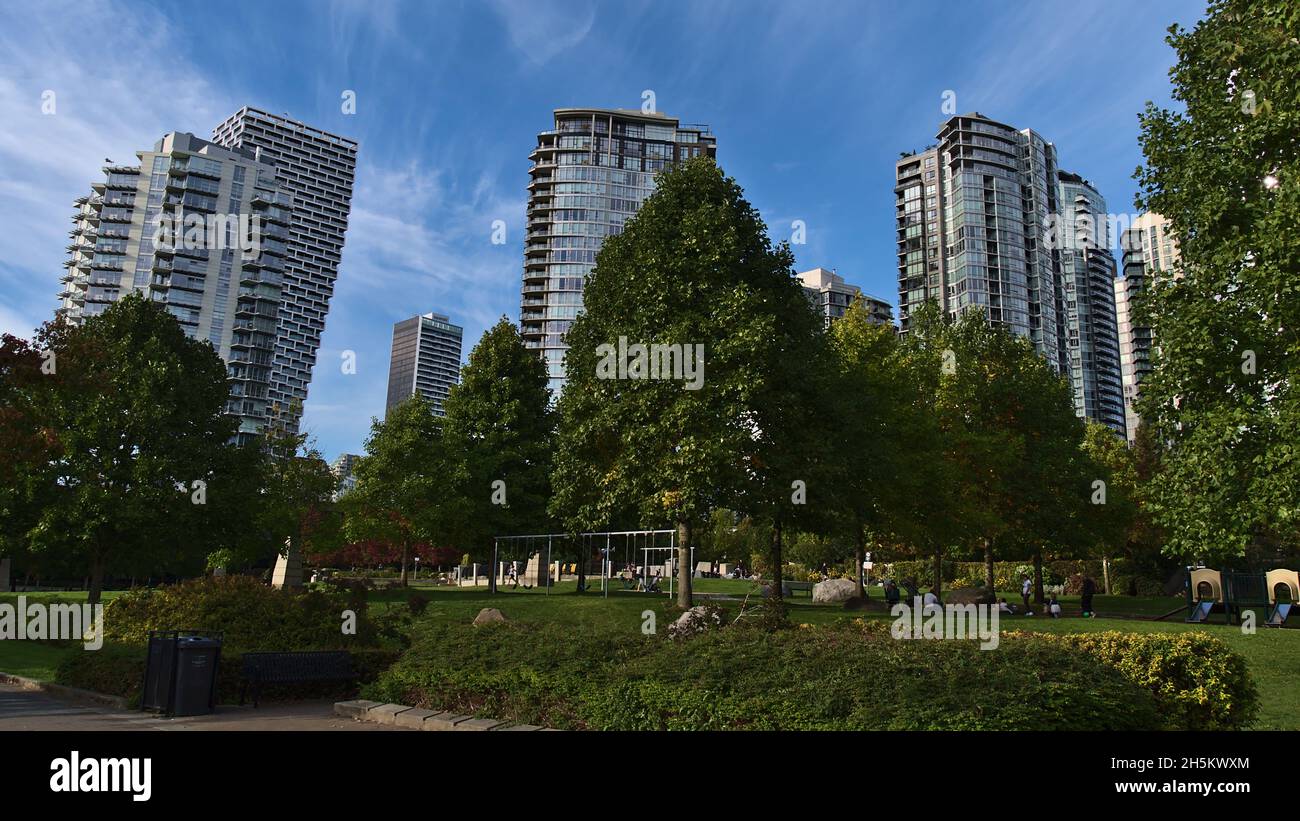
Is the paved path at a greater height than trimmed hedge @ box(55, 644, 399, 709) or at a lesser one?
lesser

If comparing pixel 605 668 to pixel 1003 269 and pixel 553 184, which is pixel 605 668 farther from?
pixel 1003 269

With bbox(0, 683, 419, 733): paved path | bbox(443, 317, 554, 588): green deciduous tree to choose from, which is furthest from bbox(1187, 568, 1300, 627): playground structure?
bbox(0, 683, 419, 733): paved path

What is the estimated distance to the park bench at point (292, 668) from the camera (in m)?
13.0

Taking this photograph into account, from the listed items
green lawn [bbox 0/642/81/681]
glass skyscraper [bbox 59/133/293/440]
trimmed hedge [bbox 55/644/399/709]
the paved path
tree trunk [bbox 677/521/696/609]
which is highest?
glass skyscraper [bbox 59/133/293/440]

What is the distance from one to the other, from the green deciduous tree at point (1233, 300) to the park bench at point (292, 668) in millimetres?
16249

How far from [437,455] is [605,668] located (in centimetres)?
3227

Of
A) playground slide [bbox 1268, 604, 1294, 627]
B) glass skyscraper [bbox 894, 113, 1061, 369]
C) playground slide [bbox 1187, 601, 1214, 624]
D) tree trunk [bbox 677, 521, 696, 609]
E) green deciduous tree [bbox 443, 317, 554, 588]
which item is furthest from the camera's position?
glass skyscraper [bbox 894, 113, 1061, 369]

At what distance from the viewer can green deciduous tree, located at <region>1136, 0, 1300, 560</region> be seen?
15531 mm

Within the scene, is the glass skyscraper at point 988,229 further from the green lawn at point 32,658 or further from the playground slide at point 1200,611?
the green lawn at point 32,658

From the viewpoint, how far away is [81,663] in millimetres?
14125

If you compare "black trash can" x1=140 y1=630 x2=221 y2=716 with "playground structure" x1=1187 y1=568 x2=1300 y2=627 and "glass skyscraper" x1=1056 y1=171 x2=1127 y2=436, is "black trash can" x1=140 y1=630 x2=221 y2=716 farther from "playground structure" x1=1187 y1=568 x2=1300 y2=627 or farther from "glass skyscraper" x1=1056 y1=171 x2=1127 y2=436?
"glass skyscraper" x1=1056 y1=171 x2=1127 y2=436

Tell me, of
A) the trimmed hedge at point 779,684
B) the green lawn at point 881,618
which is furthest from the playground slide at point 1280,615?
the trimmed hedge at point 779,684

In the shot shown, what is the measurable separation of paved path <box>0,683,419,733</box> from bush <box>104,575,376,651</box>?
2.79 m
